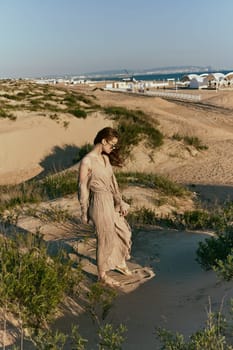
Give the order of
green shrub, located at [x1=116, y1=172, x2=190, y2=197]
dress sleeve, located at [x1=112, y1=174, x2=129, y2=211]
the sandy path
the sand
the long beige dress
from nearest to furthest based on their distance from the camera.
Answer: the sandy path < the sand < the long beige dress < dress sleeve, located at [x1=112, y1=174, x2=129, y2=211] < green shrub, located at [x1=116, y1=172, x2=190, y2=197]

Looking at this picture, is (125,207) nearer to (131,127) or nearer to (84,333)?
(84,333)

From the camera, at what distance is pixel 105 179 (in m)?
5.42

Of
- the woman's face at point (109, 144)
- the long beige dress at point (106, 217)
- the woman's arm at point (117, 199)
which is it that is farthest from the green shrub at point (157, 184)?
the woman's face at point (109, 144)

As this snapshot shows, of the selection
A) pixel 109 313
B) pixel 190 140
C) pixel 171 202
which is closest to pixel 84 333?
pixel 109 313

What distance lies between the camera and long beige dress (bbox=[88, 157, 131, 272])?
5.37 m

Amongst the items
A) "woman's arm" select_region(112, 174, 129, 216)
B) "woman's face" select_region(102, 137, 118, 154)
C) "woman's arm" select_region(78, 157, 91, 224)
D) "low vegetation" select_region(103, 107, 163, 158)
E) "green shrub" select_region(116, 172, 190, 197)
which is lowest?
"green shrub" select_region(116, 172, 190, 197)

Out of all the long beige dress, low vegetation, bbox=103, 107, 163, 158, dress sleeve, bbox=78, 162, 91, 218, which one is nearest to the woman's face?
the long beige dress

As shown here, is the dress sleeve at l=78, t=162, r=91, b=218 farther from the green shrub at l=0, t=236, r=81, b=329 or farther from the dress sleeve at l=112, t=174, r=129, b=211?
the green shrub at l=0, t=236, r=81, b=329

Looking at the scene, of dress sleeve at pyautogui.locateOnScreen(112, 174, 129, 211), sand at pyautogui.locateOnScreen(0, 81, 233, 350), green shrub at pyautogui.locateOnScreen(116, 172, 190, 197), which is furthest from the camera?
green shrub at pyautogui.locateOnScreen(116, 172, 190, 197)

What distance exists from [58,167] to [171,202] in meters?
8.37

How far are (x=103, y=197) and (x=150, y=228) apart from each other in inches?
103

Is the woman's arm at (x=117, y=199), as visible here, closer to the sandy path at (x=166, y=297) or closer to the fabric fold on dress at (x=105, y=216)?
the fabric fold on dress at (x=105, y=216)

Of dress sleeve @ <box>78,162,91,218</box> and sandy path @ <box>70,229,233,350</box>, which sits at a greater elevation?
dress sleeve @ <box>78,162,91,218</box>

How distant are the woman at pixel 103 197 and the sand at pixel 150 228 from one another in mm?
417
